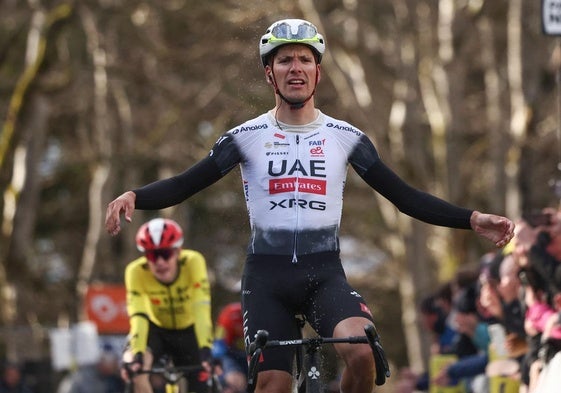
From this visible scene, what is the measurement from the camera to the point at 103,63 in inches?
1271

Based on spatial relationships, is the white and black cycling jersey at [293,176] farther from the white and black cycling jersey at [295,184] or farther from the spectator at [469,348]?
the spectator at [469,348]

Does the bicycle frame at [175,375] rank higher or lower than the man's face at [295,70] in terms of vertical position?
lower

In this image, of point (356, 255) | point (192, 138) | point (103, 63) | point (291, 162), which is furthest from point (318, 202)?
point (356, 255)

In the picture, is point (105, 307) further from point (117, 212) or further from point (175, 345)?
point (117, 212)

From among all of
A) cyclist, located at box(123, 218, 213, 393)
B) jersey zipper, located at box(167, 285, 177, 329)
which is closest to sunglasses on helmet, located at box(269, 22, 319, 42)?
cyclist, located at box(123, 218, 213, 393)

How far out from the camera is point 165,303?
16.0 meters

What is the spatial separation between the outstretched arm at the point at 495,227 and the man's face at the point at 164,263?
17.9ft

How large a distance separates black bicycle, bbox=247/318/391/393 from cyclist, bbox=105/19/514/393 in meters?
0.24

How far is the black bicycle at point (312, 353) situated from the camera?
32.7 ft

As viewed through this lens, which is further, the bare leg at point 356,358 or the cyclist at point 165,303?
the cyclist at point 165,303

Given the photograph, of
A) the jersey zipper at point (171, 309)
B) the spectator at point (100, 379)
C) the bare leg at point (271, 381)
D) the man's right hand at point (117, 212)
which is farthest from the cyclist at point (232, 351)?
the man's right hand at point (117, 212)

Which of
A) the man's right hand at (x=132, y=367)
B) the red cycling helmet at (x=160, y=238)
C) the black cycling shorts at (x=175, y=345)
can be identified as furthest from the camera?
the black cycling shorts at (x=175, y=345)

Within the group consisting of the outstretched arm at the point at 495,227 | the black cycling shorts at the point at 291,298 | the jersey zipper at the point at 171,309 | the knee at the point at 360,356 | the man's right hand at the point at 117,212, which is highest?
the jersey zipper at the point at 171,309

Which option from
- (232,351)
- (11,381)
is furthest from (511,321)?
(11,381)
